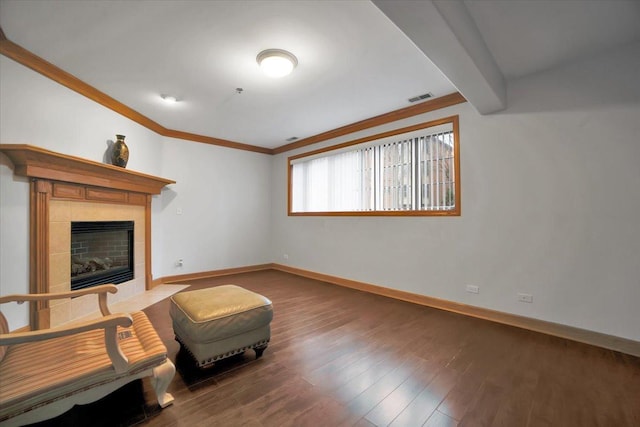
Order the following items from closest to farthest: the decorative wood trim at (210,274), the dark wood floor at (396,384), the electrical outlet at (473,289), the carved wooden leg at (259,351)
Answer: the dark wood floor at (396,384) → the carved wooden leg at (259,351) → the electrical outlet at (473,289) → the decorative wood trim at (210,274)

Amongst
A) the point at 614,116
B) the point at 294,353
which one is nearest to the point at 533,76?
the point at 614,116

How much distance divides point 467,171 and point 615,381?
7.11 ft

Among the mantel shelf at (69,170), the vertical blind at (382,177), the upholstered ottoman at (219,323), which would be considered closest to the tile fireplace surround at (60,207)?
→ the mantel shelf at (69,170)

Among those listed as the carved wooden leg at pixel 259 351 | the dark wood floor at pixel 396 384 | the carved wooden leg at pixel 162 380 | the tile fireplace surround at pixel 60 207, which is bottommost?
the dark wood floor at pixel 396 384

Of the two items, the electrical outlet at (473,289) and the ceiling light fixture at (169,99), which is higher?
the ceiling light fixture at (169,99)

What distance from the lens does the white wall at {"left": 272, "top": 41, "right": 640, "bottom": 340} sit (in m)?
2.29

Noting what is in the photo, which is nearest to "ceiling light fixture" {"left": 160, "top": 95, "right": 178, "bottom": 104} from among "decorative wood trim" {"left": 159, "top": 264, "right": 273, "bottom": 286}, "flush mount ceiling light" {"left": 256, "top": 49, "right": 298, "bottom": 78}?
"flush mount ceiling light" {"left": 256, "top": 49, "right": 298, "bottom": 78}

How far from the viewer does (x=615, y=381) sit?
6.04ft

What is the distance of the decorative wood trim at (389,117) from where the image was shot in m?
3.28

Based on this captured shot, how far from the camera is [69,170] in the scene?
279 cm

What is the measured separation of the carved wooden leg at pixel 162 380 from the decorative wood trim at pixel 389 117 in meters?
3.79

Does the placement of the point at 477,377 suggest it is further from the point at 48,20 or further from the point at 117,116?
the point at 117,116

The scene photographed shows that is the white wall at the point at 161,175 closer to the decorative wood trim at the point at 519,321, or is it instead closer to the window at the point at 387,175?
the window at the point at 387,175

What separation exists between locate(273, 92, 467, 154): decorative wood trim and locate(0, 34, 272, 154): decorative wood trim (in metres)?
2.12
